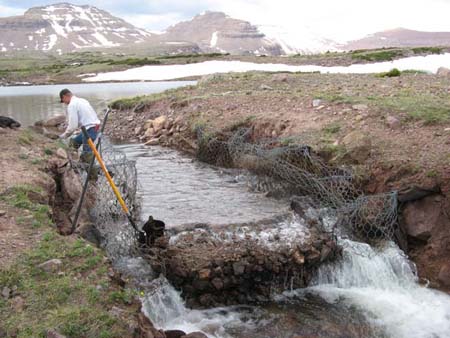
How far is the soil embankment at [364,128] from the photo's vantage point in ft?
34.5

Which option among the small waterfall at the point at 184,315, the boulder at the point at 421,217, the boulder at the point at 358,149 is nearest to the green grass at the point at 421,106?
the boulder at the point at 358,149

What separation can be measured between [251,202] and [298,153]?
1.94 metres

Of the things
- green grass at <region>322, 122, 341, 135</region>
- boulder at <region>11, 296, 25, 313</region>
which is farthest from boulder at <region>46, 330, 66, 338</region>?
green grass at <region>322, 122, 341, 135</region>

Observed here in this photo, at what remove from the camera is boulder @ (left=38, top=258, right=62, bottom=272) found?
735cm

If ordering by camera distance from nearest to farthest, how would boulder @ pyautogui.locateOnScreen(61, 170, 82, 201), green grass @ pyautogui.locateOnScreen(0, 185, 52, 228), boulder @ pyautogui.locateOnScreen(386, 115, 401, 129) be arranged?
green grass @ pyautogui.locateOnScreen(0, 185, 52, 228) → boulder @ pyautogui.locateOnScreen(61, 170, 82, 201) → boulder @ pyautogui.locateOnScreen(386, 115, 401, 129)

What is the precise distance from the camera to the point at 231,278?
9156mm

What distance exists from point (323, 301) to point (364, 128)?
20.5 ft

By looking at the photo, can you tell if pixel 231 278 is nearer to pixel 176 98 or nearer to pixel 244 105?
pixel 244 105

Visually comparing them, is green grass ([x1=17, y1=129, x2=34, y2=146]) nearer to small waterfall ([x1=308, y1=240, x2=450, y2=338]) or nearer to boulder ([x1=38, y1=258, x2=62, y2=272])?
boulder ([x1=38, y1=258, x2=62, y2=272])

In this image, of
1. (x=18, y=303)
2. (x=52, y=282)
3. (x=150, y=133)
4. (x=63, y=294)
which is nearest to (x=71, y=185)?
(x=52, y=282)

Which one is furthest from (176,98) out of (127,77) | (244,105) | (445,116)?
(127,77)

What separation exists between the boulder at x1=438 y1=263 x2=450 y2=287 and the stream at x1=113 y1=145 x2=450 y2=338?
0.95 ft

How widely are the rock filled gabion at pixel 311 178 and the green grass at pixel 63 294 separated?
A: 5202 millimetres

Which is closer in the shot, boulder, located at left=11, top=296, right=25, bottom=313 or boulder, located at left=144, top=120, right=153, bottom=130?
boulder, located at left=11, top=296, right=25, bottom=313
